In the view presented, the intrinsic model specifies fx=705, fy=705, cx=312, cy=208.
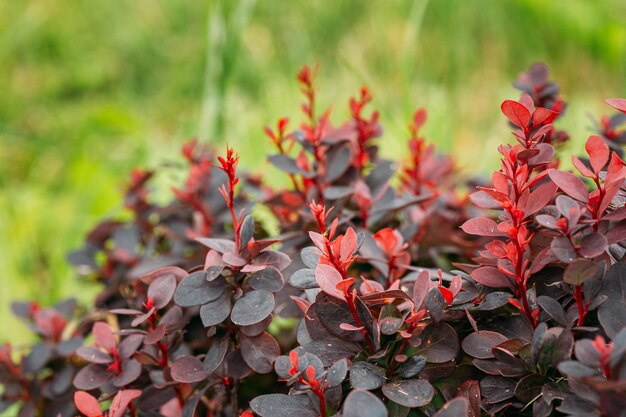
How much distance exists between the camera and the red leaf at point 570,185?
2.78 feet

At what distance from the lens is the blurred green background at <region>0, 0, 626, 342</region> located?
2.76m

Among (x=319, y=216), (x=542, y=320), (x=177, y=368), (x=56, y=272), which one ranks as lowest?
(x=56, y=272)

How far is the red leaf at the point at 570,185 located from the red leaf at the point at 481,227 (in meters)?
0.09

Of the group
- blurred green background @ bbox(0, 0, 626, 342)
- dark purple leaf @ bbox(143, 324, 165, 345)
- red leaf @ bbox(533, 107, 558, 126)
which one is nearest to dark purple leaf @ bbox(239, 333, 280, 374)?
dark purple leaf @ bbox(143, 324, 165, 345)

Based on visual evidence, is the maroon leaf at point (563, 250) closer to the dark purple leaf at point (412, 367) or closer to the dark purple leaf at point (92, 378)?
the dark purple leaf at point (412, 367)

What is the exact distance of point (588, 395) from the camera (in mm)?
714

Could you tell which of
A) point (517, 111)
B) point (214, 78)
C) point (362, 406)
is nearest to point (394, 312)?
point (362, 406)

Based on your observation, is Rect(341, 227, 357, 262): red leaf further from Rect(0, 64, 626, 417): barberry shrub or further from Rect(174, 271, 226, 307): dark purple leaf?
Rect(174, 271, 226, 307): dark purple leaf

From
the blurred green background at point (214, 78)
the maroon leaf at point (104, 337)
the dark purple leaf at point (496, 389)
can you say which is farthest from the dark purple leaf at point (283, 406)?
the blurred green background at point (214, 78)

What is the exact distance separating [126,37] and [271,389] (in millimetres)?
3756

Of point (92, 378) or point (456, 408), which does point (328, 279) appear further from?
point (92, 378)

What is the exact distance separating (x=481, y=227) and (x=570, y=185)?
12 centimetres

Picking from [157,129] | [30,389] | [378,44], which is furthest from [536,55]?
[30,389]

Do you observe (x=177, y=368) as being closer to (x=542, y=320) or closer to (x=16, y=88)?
(x=542, y=320)
